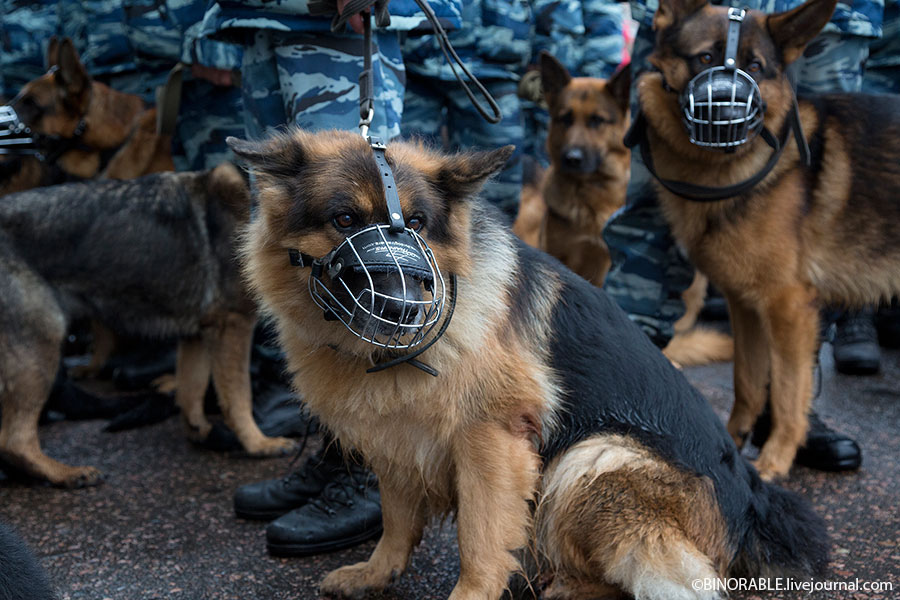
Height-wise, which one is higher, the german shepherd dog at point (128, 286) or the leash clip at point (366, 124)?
the leash clip at point (366, 124)

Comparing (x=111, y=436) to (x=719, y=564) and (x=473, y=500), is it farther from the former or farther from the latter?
(x=719, y=564)

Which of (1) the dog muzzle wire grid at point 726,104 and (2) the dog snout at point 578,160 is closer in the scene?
(1) the dog muzzle wire grid at point 726,104

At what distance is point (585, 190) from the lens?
623 centimetres

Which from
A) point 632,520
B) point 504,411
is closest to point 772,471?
point 632,520

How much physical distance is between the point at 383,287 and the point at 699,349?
3841 mm

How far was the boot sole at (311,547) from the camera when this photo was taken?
295cm

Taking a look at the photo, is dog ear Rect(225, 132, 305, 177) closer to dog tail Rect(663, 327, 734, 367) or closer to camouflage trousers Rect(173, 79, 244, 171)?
camouflage trousers Rect(173, 79, 244, 171)

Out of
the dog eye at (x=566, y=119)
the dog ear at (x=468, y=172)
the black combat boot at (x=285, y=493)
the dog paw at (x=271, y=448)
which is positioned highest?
the dog ear at (x=468, y=172)

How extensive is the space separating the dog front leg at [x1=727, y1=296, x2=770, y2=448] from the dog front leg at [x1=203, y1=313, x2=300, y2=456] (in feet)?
7.62

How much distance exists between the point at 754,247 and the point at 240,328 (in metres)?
2.65

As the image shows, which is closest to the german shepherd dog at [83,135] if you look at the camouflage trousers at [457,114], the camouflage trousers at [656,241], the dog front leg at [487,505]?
the camouflage trousers at [457,114]

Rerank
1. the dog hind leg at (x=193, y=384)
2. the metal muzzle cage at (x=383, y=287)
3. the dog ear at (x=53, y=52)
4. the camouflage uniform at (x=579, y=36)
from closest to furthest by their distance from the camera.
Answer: the metal muzzle cage at (x=383, y=287) < the dog hind leg at (x=193, y=384) < the dog ear at (x=53, y=52) < the camouflage uniform at (x=579, y=36)

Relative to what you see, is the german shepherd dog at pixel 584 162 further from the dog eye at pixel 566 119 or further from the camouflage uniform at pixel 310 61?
the camouflage uniform at pixel 310 61

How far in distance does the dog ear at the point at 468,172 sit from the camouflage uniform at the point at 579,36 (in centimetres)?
535
